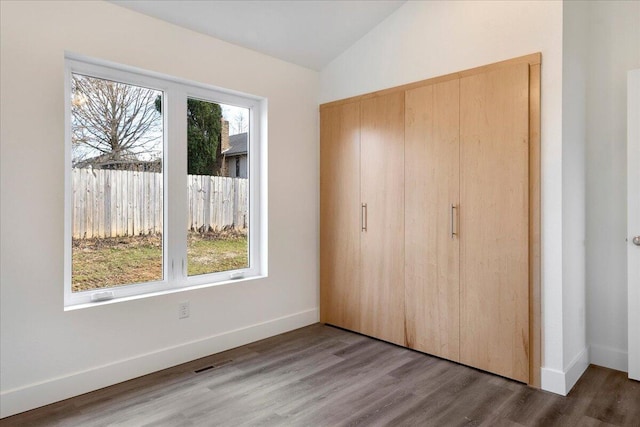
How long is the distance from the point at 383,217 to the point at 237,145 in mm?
1421

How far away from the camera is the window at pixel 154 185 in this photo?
2.65m

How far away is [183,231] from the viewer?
10.2ft

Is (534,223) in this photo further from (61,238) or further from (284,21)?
(61,238)

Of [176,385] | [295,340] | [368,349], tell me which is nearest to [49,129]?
[176,385]

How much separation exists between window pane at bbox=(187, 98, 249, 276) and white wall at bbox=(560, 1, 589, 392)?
246 cm

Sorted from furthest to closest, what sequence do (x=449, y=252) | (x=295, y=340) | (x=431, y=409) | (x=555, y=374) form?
1. (x=295, y=340)
2. (x=449, y=252)
3. (x=555, y=374)
4. (x=431, y=409)

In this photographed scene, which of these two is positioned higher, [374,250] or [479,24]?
[479,24]

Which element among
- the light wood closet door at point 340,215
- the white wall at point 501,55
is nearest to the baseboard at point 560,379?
the white wall at point 501,55

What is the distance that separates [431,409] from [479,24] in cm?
257

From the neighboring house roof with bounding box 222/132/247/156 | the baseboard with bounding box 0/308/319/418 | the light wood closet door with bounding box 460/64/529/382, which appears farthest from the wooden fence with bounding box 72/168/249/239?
the light wood closet door with bounding box 460/64/529/382

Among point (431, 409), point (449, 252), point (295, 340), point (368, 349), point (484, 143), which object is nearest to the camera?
point (431, 409)

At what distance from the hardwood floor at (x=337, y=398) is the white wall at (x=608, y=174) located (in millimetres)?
301

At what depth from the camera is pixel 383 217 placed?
3.40 metres

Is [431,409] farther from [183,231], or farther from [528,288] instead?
A: [183,231]
